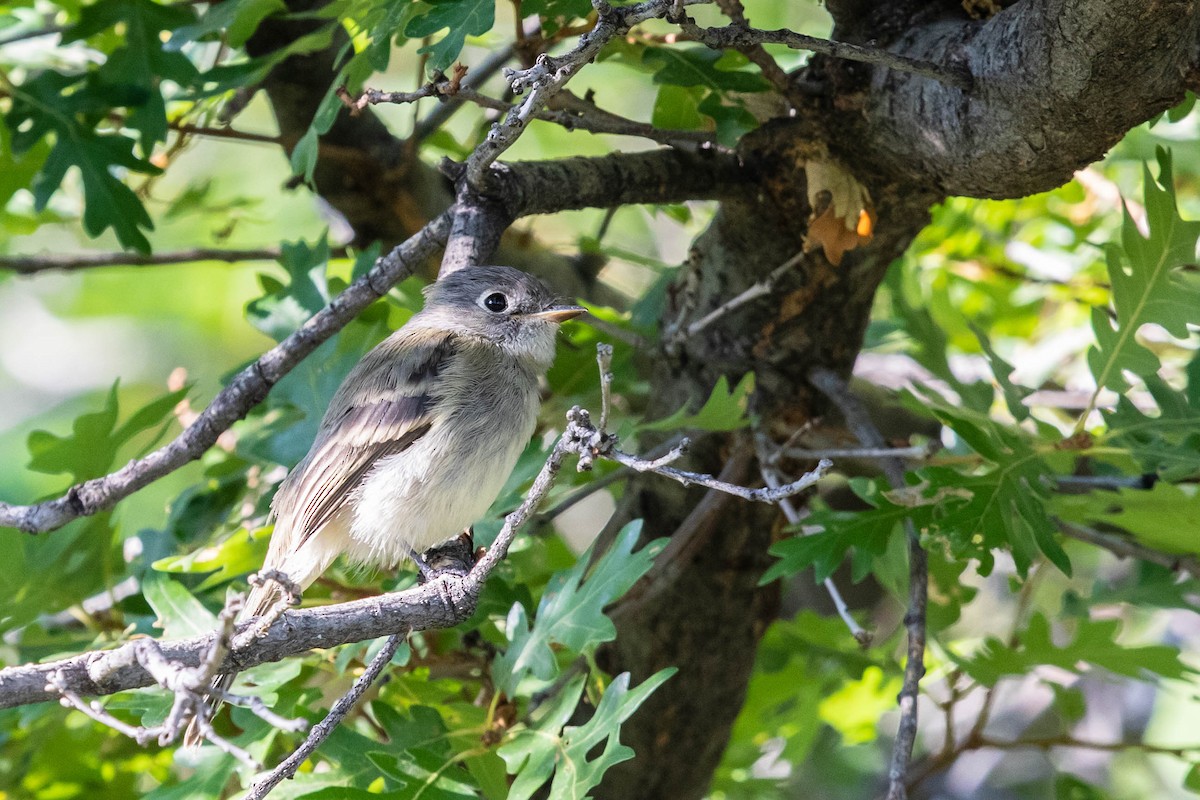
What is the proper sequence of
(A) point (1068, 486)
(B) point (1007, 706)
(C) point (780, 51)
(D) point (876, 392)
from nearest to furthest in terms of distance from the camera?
(A) point (1068, 486) → (C) point (780, 51) → (D) point (876, 392) → (B) point (1007, 706)

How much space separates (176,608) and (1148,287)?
2.77 meters

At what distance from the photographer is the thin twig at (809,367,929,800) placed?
8.65ft

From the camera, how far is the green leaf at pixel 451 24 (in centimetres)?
270

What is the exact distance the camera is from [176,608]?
10.3 ft

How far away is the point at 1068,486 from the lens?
12.2 feet

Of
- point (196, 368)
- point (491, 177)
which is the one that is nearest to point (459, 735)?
point (491, 177)

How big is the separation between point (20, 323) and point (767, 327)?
31.0ft

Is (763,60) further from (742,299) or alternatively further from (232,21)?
(232,21)

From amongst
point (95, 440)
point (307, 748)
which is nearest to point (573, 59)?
point (307, 748)

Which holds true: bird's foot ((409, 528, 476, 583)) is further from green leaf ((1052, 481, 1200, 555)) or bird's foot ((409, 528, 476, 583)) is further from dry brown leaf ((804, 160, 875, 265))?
green leaf ((1052, 481, 1200, 555))

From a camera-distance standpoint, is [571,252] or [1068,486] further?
[571,252]

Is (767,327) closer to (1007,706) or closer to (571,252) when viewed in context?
(571,252)

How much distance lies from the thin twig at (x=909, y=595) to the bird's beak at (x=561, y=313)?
840 millimetres

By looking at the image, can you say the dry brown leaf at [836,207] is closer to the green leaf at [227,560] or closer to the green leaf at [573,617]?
the green leaf at [573,617]
